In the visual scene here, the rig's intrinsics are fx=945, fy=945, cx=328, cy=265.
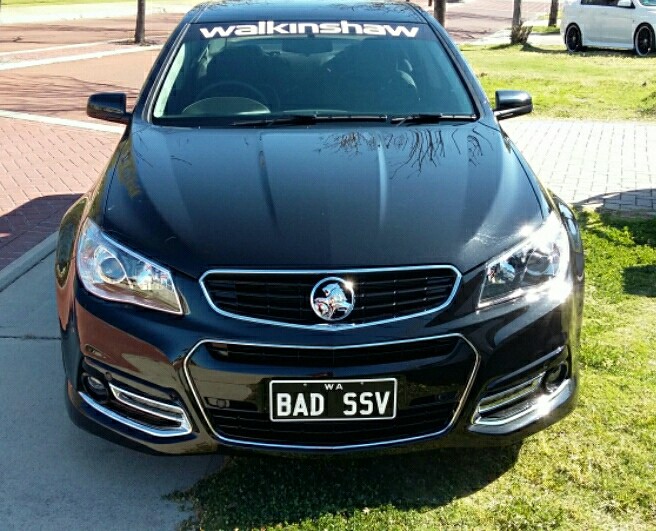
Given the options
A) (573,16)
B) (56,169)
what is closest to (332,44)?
(56,169)

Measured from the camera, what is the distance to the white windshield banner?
473cm

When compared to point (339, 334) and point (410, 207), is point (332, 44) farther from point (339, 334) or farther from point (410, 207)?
point (339, 334)

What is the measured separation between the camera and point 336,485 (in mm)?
3326

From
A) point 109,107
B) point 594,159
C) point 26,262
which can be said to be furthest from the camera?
point 594,159

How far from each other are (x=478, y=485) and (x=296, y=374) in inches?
35.1

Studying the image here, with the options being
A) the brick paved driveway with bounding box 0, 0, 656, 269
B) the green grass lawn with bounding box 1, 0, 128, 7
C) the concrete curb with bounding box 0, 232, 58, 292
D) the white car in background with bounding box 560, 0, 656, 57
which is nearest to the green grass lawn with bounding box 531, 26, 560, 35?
the white car in background with bounding box 560, 0, 656, 57

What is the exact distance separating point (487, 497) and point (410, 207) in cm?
104

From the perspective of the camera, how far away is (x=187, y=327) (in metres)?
2.93

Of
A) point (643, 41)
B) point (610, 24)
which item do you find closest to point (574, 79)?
point (643, 41)

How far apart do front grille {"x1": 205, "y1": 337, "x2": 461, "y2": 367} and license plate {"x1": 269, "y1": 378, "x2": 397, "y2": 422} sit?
6 centimetres

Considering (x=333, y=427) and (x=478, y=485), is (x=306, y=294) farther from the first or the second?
(x=478, y=485)

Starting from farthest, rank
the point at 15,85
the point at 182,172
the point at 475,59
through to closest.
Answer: the point at 475,59 → the point at 15,85 → the point at 182,172

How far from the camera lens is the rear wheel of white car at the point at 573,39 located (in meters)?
20.6

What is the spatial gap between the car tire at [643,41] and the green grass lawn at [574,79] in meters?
0.26
